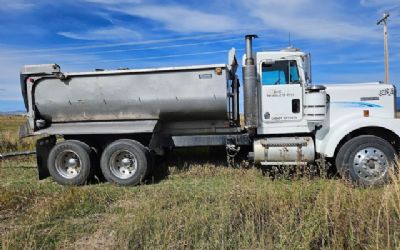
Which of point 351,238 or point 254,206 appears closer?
point 351,238

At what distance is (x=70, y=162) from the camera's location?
9648mm

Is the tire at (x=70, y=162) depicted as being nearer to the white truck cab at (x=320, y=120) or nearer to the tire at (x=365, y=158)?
the white truck cab at (x=320, y=120)

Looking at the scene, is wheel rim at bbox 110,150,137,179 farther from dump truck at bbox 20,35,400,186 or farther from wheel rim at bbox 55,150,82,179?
wheel rim at bbox 55,150,82,179

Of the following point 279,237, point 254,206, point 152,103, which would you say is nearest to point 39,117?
point 152,103

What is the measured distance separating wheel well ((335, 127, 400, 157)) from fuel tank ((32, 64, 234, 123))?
2458mm

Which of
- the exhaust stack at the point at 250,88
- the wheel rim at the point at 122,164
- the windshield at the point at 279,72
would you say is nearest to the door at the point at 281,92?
the windshield at the point at 279,72

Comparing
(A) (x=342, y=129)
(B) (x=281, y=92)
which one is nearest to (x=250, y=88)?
(B) (x=281, y=92)

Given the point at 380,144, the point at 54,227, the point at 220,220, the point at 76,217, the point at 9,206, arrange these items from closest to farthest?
1. the point at 220,220
2. the point at 54,227
3. the point at 76,217
4. the point at 9,206
5. the point at 380,144

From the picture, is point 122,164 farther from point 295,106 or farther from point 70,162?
point 295,106

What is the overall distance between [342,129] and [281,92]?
143 centimetres

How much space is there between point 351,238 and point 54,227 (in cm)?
340

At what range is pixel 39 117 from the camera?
31.9ft

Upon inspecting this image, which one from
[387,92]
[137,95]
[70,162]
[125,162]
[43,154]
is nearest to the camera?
[387,92]

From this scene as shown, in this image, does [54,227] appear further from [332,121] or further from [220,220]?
[332,121]
